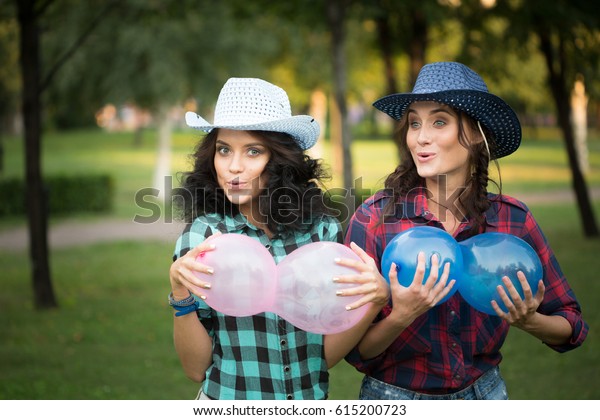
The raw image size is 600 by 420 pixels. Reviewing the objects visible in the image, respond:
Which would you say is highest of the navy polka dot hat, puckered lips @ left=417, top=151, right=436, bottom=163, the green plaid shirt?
the navy polka dot hat

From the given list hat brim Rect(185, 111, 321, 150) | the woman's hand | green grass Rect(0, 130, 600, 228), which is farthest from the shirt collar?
green grass Rect(0, 130, 600, 228)

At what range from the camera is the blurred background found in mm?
6359

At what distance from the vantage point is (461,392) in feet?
8.90

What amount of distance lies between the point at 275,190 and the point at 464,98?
784mm

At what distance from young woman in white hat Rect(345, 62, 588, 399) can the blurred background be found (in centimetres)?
39

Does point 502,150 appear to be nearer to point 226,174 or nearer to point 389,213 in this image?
point 389,213

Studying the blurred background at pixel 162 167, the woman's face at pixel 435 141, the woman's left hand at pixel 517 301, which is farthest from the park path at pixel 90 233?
the woman's left hand at pixel 517 301

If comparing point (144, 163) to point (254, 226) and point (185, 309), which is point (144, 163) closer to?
point (254, 226)

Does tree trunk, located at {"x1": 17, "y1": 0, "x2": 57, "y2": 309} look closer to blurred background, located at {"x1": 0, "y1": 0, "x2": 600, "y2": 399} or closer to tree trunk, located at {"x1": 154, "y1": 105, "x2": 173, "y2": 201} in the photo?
blurred background, located at {"x1": 0, "y1": 0, "x2": 600, "y2": 399}

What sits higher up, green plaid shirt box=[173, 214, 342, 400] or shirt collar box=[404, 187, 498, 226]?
shirt collar box=[404, 187, 498, 226]

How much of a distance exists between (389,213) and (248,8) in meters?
9.09

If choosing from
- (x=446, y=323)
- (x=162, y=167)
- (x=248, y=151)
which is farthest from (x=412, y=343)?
(x=162, y=167)

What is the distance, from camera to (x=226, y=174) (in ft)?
9.02
